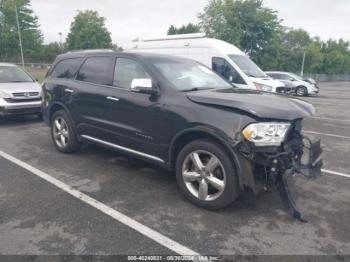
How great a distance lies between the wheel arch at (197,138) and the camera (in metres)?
2.99

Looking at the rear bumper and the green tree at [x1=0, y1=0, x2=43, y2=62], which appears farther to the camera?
the green tree at [x1=0, y1=0, x2=43, y2=62]

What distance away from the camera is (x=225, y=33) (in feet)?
107

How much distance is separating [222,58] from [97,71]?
5.73 metres

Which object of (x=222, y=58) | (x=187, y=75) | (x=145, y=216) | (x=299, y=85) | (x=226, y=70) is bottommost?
(x=145, y=216)

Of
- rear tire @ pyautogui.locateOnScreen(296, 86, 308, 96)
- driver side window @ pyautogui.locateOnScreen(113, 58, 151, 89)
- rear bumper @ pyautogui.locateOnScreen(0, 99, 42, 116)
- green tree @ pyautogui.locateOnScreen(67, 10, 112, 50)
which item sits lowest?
rear tire @ pyautogui.locateOnScreen(296, 86, 308, 96)

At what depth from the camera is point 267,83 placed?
387 inches

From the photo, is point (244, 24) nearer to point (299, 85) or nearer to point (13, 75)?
point (299, 85)

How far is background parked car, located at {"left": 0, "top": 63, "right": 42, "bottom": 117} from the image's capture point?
750cm

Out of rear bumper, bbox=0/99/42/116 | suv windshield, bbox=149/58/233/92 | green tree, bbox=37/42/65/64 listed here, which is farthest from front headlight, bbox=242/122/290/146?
green tree, bbox=37/42/65/64

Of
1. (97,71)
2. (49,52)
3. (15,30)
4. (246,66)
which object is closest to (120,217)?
(97,71)

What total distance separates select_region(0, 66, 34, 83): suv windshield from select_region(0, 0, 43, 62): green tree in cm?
3421

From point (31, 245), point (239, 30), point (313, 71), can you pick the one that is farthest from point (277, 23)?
point (31, 245)

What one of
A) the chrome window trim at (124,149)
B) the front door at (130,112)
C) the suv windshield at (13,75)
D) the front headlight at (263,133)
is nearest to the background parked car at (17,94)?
the suv windshield at (13,75)

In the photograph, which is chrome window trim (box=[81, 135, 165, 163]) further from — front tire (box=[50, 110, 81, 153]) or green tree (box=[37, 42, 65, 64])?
green tree (box=[37, 42, 65, 64])
